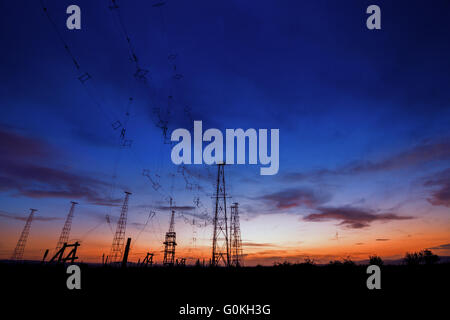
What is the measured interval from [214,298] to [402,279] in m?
18.7

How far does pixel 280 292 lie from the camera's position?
54.9 ft

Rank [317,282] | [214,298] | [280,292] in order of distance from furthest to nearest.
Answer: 1. [317,282]
2. [280,292]
3. [214,298]

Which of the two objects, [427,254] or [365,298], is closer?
[365,298]

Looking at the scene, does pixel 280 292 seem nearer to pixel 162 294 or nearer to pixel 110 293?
pixel 162 294

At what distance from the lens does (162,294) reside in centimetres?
1526

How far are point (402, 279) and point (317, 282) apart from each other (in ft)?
28.6

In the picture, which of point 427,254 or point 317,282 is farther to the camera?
point 427,254
